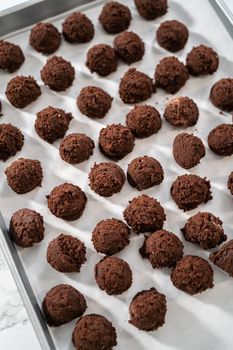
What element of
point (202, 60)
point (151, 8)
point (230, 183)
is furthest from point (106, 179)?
point (151, 8)

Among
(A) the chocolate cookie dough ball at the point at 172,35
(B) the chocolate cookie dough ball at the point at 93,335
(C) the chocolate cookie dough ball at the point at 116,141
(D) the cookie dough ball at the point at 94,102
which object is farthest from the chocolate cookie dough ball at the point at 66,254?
(A) the chocolate cookie dough ball at the point at 172,35

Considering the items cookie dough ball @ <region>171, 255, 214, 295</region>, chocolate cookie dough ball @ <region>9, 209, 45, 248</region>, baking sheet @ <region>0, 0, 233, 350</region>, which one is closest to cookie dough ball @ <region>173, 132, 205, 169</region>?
baking sheet @ <region>0, 0, 233, 350</region>

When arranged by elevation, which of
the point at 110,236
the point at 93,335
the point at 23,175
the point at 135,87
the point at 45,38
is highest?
the point at 45,38

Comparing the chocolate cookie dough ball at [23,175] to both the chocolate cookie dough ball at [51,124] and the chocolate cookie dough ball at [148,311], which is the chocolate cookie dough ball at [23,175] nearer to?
the chocolate cookie dough ball at [51,124]

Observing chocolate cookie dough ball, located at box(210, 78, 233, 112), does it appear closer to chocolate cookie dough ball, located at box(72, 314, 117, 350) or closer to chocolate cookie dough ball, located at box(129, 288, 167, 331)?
chocolate cookie dough ball, located at box(129, 288, 167, 331)

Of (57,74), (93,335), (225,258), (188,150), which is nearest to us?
(93,335)

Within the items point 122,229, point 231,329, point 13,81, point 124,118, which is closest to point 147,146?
point 124,118

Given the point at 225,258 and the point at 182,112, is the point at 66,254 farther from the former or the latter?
the point at 182,112
